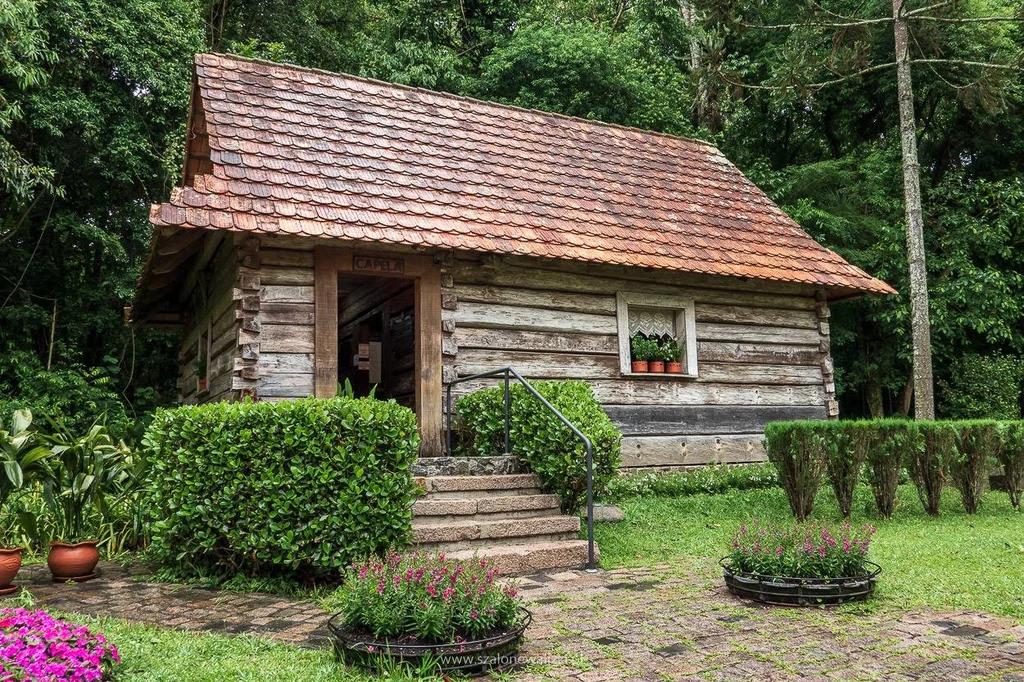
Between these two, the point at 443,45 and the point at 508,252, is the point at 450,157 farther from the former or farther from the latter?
the point at 443,45

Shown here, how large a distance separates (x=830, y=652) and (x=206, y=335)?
9.17 meters

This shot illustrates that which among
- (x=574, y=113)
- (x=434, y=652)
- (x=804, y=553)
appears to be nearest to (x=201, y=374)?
(x=434, y=652)

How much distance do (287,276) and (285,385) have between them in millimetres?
1196

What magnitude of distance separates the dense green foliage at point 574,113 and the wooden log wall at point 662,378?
5.26 m

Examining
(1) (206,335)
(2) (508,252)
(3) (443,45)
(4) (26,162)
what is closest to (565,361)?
(2) (508,252)

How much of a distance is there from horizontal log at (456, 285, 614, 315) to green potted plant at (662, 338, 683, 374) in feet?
3.55

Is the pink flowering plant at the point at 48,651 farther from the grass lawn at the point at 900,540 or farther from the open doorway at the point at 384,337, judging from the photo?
the open doorway at the point at 384,337

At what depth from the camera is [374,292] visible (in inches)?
497

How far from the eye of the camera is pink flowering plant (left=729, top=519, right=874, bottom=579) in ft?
18.0

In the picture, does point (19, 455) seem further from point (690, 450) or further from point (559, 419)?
point (690, 450)

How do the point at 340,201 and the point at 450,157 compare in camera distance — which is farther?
the point at 450,157

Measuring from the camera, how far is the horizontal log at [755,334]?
11461 millimetres

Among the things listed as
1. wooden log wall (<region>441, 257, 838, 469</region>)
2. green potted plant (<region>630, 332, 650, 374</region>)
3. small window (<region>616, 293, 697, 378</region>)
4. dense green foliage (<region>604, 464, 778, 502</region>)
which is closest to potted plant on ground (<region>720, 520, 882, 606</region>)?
dense green foliage (<region>604, 464, 778, 502</region>)

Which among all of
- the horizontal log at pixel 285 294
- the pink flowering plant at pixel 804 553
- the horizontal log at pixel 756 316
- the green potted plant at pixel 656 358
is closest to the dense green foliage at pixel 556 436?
the pink flowering plant at pixel 804 553
